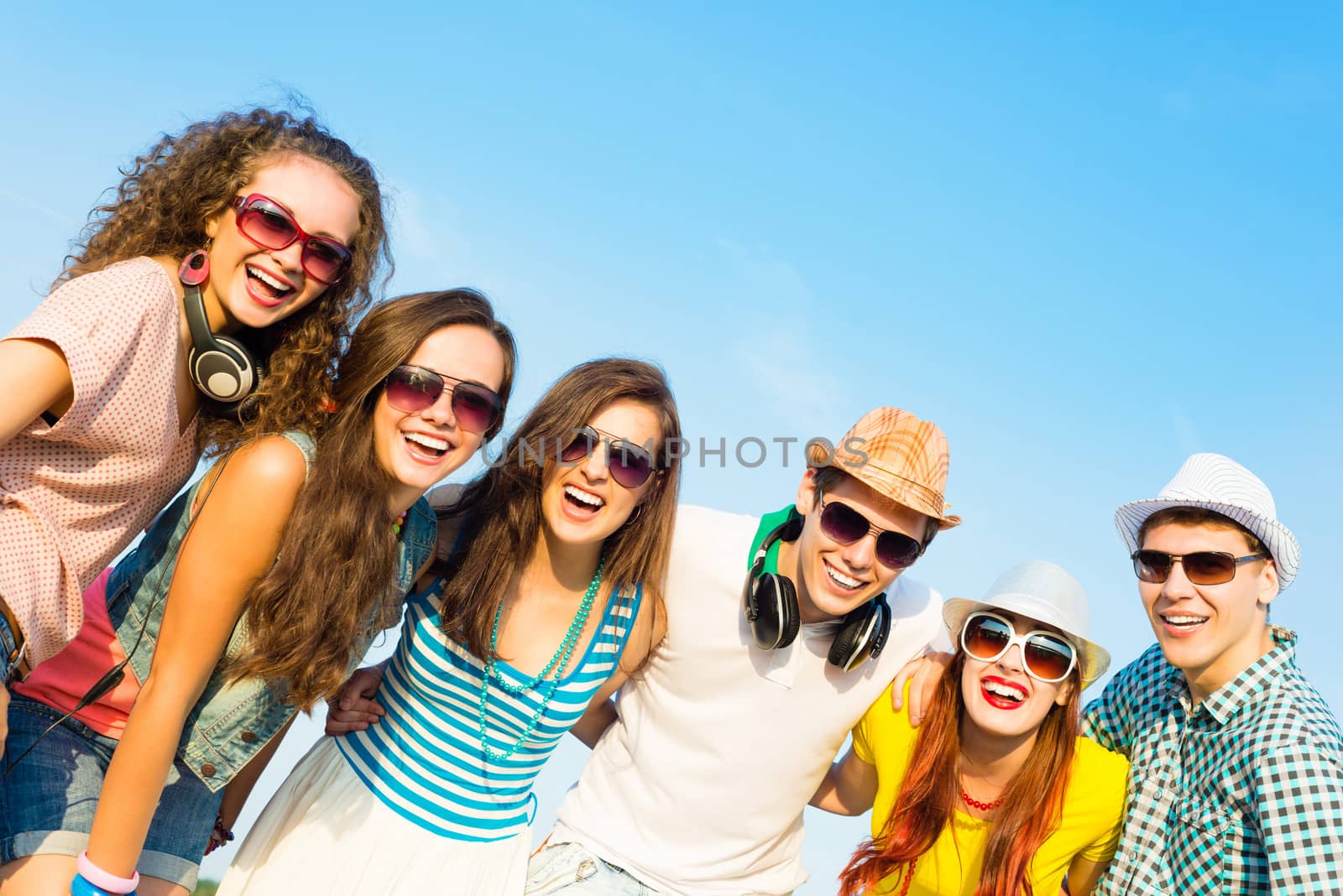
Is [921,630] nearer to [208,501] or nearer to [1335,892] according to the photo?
[1335,892]

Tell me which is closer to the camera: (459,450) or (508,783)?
(459,450)

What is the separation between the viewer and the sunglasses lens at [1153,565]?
5.14m

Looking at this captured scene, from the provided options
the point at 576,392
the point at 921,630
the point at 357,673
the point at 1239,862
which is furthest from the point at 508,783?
the point at 1239,862

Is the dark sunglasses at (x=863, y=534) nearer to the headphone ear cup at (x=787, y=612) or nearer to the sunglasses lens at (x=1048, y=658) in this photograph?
the headphone ear cup at (x=787, y=612)

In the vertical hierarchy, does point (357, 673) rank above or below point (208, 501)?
below

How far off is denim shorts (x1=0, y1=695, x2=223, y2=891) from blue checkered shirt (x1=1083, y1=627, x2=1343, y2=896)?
4.21m

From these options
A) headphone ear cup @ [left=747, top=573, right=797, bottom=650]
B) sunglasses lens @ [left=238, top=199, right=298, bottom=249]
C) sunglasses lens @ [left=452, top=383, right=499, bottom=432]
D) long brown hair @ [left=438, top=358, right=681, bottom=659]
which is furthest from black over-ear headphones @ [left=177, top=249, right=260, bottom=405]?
headphone ear cup @ [left=747, top=573, right=797, bottom=650]

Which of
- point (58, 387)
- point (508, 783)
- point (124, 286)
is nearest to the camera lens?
point (58, 387)

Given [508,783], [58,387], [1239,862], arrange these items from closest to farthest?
[58,387] → [1239,862] → [508,783]

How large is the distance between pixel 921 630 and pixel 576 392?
222cm

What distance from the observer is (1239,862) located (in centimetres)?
457

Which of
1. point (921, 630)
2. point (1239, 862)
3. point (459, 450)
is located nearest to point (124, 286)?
point (459, 450)

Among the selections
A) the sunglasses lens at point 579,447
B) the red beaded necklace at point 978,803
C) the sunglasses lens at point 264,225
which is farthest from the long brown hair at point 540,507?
the red beaded necklace at point 978,803

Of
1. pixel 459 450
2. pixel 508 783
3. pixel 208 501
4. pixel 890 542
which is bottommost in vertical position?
pixel 508 783
